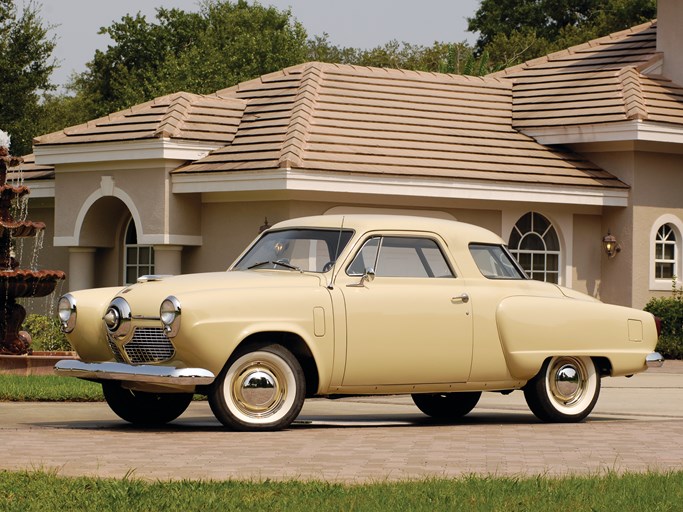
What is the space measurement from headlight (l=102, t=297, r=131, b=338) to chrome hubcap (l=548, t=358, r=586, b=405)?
3.82 m

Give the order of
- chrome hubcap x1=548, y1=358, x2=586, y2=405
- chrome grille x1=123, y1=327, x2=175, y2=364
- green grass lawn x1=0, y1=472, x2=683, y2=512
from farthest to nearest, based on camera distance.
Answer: chrome hubcap x1=548, y1=358, x2=586, y2=405, chrome grille x1=123, y1=327, x2=175, y2=364, green grass lawn x1=0, y1=472, x2=683, y2=512

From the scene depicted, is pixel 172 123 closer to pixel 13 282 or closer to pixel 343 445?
pixel 13 282

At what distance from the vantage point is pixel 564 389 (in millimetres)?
12062

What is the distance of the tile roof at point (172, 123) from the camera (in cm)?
2309

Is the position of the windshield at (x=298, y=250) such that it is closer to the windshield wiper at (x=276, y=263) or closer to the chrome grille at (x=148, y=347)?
the windshield wiper at (x=276, y=263)

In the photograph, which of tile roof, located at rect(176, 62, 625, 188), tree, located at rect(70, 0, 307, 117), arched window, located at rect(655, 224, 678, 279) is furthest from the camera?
tree, located at rect(70, 0, 307, 117)

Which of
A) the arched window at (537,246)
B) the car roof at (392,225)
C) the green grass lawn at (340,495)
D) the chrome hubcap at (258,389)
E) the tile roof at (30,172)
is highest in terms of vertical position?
the tile roof at (30,172)

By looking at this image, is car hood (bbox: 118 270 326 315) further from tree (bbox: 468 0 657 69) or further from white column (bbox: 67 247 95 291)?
tree (bbox: 468 0 657 69)

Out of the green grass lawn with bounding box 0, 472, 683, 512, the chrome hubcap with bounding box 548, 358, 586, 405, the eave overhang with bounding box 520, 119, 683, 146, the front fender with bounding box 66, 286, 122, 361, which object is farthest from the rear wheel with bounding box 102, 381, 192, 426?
the eave overhang with bounding box 520, 119, 683, 146

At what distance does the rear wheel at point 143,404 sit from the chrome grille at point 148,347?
71cm

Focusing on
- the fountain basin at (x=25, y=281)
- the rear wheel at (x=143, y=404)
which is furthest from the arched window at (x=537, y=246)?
the rear wheel at (x=143, y=404)

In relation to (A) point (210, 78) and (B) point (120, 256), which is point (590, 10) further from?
(B) point (120, 256)

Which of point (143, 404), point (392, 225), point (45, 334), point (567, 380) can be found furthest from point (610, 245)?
point (143, 404)

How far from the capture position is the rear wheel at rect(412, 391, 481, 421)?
12.6 meters
